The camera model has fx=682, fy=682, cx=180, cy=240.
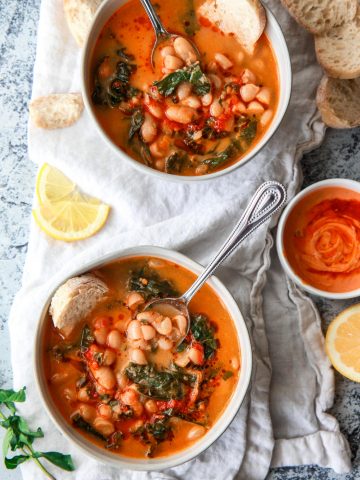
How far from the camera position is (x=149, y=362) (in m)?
2.93

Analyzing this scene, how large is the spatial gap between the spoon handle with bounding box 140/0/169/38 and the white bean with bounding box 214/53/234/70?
24 cm

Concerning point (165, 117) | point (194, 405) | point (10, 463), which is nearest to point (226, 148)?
point (165, 117)

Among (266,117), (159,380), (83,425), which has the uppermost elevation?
(266,117)

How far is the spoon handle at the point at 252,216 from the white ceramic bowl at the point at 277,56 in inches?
6.6

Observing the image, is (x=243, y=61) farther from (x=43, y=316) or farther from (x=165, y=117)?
(x=43, y=316)

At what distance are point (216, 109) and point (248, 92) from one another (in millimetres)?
153

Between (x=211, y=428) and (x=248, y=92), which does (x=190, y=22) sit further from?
(x=211, y=428)

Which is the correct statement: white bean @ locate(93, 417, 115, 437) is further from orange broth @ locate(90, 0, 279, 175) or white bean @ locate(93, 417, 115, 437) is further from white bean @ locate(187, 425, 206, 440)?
orange broth @ locate(90, 0, 279, 175)

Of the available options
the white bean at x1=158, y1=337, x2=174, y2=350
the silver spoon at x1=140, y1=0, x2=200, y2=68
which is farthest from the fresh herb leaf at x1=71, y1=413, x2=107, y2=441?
the silver spoon at x1=140, y1=0, x2=200, y2=68

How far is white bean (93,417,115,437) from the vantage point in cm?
292

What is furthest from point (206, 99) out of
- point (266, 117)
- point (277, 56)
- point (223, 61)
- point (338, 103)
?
point (338, 103)

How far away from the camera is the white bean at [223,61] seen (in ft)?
9.54

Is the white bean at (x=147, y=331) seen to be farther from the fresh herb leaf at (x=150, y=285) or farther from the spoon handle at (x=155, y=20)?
the spoon handle at (x=155, y=20)

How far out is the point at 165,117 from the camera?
9.67ft
